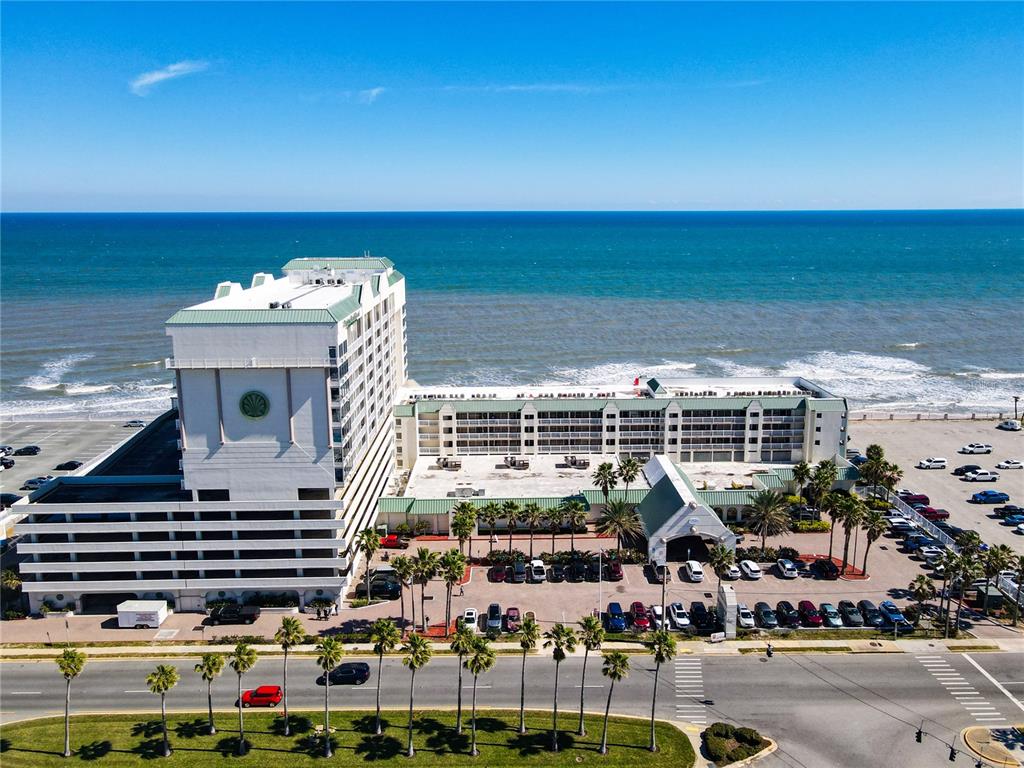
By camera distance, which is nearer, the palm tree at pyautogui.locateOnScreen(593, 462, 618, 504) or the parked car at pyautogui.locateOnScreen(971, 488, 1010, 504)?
the palm tree at pyautogui.locateOnScreen(593, 462, 618, 504)

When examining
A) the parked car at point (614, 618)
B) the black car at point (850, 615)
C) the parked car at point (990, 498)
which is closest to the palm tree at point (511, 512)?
the parked car at point (614, 618)

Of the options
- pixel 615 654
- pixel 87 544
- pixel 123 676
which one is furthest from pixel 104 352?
pixel 615 654

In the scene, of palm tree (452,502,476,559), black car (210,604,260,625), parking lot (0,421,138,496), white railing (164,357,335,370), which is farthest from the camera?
parking lot (0,421,138,496)

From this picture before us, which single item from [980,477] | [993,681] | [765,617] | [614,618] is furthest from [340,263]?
[980,477]

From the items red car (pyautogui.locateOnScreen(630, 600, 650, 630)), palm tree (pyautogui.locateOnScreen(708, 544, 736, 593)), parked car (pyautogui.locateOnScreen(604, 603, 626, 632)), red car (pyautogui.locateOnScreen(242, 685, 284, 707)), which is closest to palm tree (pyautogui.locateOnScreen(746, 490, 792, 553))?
palm tree (pyautogui.locateOnScreen(708, 544, 736, 593))

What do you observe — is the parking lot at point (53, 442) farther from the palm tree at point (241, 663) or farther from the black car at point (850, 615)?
the black car at point (850, 615)

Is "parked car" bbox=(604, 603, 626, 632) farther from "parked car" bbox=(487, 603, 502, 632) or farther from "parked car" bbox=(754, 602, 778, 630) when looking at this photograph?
"parked car" bbox=(754, 602, 778, 630)
